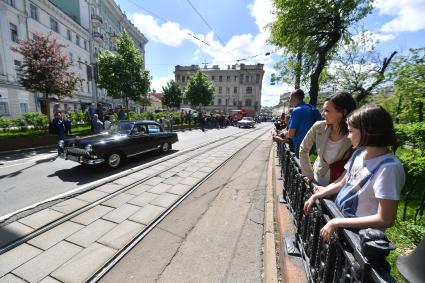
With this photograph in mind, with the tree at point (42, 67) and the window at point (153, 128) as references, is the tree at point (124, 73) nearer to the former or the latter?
the tree at point (42, 67)

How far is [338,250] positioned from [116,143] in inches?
274

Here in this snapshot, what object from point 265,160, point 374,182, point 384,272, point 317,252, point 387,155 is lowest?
point 265,160

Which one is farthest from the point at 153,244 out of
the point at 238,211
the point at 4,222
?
the point at 4,222

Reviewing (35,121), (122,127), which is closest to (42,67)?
(35,121)

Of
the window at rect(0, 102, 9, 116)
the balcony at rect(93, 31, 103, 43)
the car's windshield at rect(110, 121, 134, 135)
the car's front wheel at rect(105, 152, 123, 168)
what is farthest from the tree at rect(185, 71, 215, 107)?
the car's front wheel at rect(105, 152, 123, 168)

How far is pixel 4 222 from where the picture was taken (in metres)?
3.74

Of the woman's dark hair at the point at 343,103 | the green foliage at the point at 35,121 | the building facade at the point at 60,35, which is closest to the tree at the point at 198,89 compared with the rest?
the building facade at the point at 60,35

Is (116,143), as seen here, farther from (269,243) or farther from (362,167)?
(362,167)

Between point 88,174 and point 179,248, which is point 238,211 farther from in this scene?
point 88,174

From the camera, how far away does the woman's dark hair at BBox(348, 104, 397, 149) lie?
1552mm

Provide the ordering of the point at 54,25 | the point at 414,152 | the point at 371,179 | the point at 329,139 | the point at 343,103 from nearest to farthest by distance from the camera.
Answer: the point at 371,179 → the point at 343,103 → the point at 329,139 → the point at 414,152 → the point at 54,25

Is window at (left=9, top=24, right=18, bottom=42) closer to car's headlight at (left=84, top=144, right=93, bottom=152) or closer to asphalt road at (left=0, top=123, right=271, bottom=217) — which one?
asphalt road at (left=0, top=123, right=271, bottom=217)

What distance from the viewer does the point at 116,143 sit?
7242 millimetres

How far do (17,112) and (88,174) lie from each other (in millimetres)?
23737
